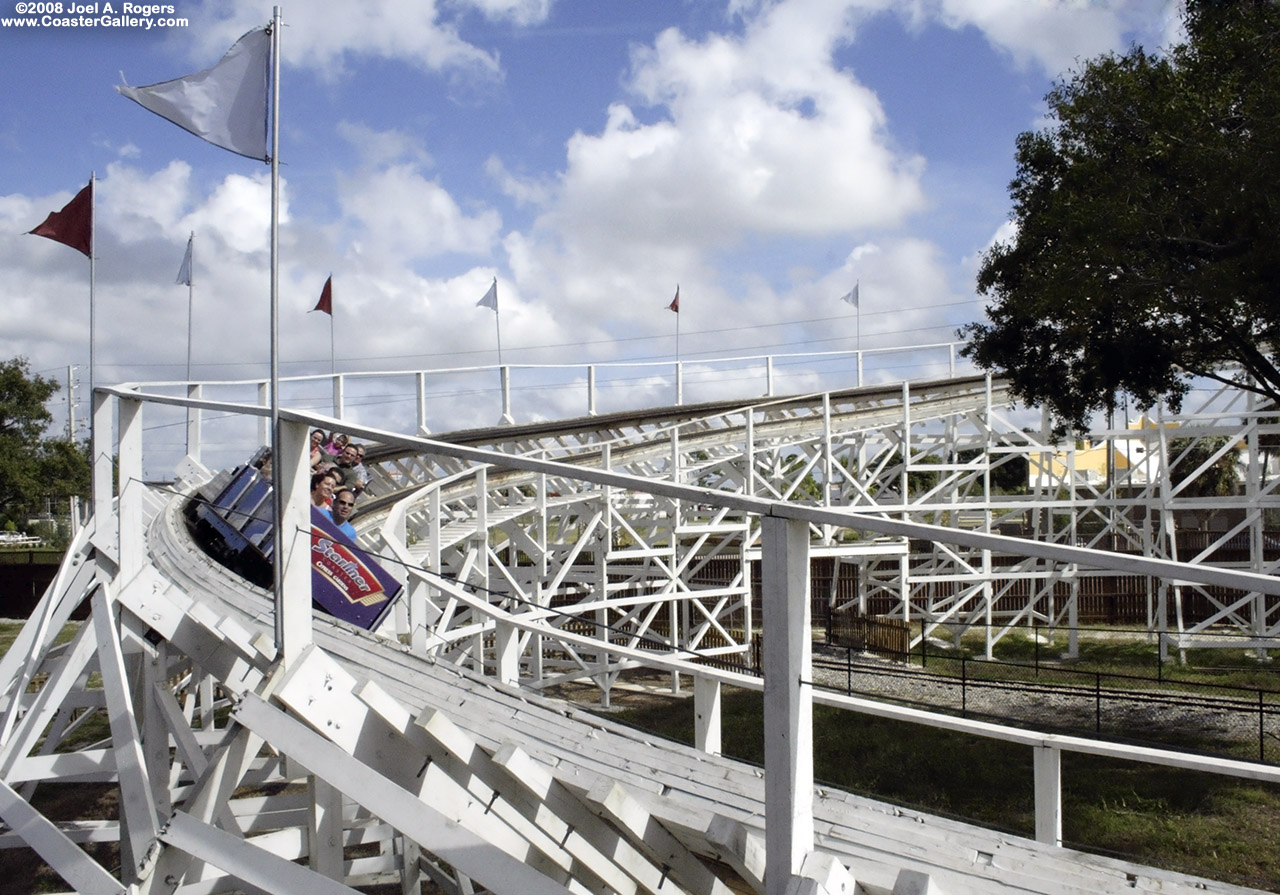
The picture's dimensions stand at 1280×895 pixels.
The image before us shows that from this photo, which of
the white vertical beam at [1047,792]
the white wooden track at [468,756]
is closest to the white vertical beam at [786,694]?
the white wooden track at [468,756]

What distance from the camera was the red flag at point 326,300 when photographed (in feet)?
53.9

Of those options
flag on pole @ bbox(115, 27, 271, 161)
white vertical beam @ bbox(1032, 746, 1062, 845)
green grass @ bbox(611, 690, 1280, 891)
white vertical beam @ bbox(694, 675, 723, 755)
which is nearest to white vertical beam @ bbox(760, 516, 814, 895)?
white vertical beam @ bbox(1032, 746, 1062, 845)

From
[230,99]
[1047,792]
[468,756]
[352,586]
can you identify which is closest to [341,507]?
[352,586]

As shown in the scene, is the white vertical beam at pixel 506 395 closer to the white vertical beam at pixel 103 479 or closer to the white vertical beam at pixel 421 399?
the white vertical beam at pixel 421 399


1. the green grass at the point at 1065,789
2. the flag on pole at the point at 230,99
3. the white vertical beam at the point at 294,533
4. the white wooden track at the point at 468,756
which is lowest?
the green grass at the point at 1065,789

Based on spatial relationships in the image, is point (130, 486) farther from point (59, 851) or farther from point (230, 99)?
point (230, 99)

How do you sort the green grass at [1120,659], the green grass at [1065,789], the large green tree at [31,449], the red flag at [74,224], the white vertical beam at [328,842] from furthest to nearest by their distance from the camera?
the large green tree at [31,449], the green grass at [1120,659], the green grass at [1065,789], the red flag at [74,224], the white vertical beam at [328,842]

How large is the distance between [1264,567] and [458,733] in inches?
658

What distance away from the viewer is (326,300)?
1659cm

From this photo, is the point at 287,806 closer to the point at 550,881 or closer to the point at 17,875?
the point at 17,875

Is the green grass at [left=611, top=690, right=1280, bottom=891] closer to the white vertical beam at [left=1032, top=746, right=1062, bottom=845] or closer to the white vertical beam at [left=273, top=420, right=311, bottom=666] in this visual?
the white vertical beam at [left=1032, top=746, right=1062, bottom=845]

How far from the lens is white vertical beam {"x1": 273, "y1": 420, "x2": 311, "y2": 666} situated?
352cm

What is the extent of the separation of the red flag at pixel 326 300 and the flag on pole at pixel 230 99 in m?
12.4

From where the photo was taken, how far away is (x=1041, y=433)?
20.0 metres
